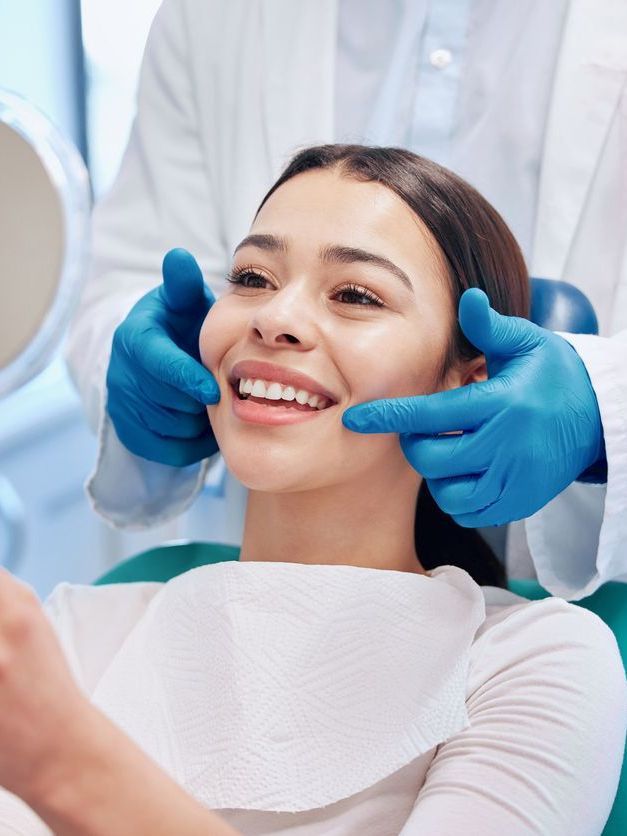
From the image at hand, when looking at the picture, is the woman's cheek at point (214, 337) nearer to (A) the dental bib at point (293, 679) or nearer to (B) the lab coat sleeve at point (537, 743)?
(A) the dental bib at point (293, 679)

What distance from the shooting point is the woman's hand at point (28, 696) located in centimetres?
71

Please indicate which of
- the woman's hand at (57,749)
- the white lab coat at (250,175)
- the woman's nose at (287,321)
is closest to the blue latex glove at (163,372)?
the white lab coat at (250,175)

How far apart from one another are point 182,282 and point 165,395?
17cm

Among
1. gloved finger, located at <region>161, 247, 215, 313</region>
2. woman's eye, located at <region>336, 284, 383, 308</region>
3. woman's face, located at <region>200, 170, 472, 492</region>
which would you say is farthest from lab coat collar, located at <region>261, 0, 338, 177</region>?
woman's eye, located at <region>336, 284, 383, 308</region>

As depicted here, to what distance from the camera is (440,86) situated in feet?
5.85

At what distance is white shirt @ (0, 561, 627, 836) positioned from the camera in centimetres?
107

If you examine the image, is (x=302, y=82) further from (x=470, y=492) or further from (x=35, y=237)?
(x=470, y=492)

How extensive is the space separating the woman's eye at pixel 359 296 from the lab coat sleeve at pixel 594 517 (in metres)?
0.25

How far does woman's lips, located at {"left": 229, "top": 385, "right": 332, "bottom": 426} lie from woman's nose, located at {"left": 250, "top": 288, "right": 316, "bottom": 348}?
0.24 feet

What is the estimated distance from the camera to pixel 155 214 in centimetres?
194

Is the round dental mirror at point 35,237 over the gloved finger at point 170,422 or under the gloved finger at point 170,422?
over

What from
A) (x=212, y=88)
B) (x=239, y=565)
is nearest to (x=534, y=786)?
(x=239, y=565)

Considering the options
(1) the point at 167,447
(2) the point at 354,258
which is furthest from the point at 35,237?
(1) the point at 167,447

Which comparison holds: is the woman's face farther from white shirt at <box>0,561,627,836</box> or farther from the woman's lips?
white shirt at <box>0,561,627,836</box>
